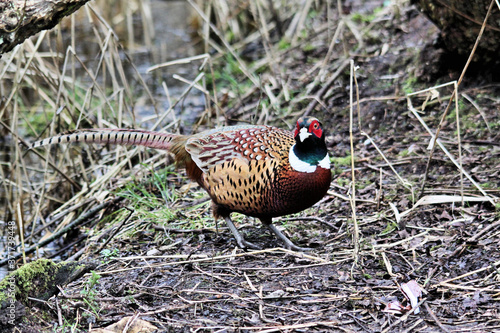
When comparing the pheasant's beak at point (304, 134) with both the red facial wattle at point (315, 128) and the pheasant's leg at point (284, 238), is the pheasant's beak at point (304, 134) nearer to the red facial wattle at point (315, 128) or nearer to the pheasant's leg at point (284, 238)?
the red facial wattle at point (315, 128)

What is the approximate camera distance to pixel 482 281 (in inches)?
120

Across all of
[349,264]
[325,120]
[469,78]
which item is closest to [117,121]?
[325,120]

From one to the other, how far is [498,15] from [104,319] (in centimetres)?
355

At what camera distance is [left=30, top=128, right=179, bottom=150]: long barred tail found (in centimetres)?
381

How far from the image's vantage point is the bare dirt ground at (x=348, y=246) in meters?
2.92

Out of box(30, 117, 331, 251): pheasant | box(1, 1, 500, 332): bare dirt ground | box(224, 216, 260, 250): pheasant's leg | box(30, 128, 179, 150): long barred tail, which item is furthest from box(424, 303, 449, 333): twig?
box(30, 128, 179, 150): long barred tail

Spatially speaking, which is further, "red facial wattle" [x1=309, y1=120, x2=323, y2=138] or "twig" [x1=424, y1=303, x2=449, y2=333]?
"red facial wattle" [x1=309, y1=120, x2=323, y2=138]

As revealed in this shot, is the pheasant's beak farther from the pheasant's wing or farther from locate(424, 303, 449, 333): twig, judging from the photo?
locate(424, 303, 449, 333): twig

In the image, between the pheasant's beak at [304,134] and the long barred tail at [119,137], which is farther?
the long barred tail at [119,137]

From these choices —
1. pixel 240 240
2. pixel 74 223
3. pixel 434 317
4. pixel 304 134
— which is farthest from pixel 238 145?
pixel 74 223

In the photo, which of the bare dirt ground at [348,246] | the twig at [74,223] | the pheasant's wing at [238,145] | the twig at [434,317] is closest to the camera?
the twig at [434,317]

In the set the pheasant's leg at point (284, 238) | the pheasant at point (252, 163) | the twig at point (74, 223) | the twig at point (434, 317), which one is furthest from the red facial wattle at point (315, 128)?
the twig at point (74, 223)

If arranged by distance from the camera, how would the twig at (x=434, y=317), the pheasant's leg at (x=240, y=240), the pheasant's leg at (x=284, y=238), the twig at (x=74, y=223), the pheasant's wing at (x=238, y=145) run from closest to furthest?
the twig at (x=434, y=317), the pheasant's wing at (x=238, y=145), the pheasant's leg at (x=284, y=238), the pheasant's leg at (x=240, y=240), the twig at (x=74, y=223)

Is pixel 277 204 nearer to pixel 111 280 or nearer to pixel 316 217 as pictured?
pixel 316 217
